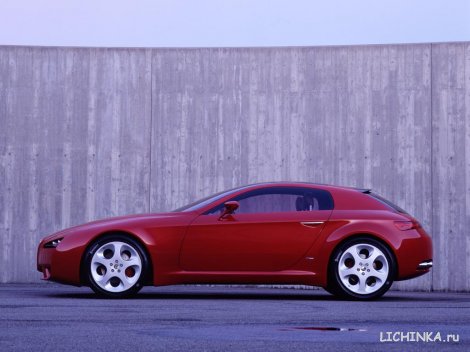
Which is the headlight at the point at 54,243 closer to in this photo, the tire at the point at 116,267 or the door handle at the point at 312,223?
the tire at the point at 116,267

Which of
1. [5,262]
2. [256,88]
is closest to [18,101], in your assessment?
[5,262]

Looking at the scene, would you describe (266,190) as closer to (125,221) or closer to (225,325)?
(125,221)

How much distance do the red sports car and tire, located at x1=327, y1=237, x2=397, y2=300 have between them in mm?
10

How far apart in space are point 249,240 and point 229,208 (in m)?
0.40

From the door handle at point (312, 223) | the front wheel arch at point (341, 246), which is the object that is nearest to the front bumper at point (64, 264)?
the door handle at point (312, 223)

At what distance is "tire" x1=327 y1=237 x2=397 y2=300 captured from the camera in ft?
35.2

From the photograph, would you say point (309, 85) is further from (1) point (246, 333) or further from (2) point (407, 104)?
(1) point (246, 333)

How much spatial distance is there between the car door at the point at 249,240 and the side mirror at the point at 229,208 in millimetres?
46

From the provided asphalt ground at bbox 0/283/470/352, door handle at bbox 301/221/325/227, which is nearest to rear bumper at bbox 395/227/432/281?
asphalt ground at bbox 0/283/470/352

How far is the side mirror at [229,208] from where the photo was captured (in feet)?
35.2

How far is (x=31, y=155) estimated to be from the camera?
15.8 metres

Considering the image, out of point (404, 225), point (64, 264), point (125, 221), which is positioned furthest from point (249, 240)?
point (64, 264)

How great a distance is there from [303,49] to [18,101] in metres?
4.50

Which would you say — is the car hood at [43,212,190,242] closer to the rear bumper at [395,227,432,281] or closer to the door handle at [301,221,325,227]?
the door handle at [301,221,325,227]
